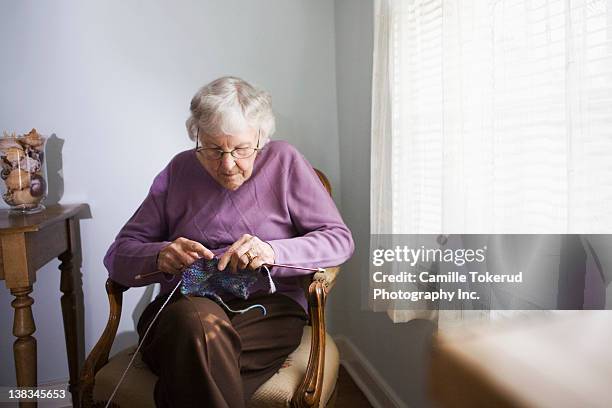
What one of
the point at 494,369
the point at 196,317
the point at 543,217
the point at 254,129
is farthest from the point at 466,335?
the point at 254,129

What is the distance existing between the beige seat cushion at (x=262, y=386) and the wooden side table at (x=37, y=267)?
0.32 meters

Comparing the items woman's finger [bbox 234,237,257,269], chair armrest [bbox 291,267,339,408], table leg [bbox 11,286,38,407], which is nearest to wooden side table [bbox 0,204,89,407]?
table leg [bbox 11,286,38,407]

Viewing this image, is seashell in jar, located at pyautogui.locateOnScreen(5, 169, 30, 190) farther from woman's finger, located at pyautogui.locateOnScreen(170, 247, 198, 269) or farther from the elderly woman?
woman's finger, located at pyautogui.locateOnScreen(170, 247, 198, 269)

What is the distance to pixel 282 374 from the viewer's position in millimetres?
1262

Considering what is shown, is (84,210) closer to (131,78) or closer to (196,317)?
(131,78)

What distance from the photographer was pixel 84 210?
2018 mm

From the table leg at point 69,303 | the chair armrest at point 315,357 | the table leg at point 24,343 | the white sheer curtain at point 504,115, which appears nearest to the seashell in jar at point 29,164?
the table leg at point 69,303

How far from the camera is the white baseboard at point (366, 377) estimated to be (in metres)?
Result: 1.81

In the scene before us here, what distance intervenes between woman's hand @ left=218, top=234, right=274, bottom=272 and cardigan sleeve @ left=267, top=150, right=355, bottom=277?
0.05m

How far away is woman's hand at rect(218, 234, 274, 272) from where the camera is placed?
1.24 m

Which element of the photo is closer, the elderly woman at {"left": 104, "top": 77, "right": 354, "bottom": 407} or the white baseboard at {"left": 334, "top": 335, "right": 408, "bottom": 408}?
the elderly woman at {"left": 104, "top": 77, "right": 354, "bottom": 407}

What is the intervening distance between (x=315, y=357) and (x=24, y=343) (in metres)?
0.91

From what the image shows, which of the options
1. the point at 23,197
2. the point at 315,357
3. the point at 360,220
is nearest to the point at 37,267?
the point at 23,197

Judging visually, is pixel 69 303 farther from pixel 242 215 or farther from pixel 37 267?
pixel 242 215
